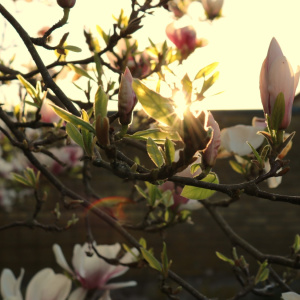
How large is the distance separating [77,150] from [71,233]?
4.76m

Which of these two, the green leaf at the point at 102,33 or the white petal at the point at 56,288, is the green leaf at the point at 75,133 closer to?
the white petal at the point at 56,288

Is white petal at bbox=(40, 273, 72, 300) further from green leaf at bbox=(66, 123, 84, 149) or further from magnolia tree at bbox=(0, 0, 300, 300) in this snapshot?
green leaf at bbox=(66, 123, 84, 149)

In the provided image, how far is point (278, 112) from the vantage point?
2.37ft

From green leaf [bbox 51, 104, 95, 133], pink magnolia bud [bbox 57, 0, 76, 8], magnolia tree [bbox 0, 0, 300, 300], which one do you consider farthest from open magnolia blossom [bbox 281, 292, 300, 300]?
pink magnolia bud [bbox 57, 0, 76, 8]

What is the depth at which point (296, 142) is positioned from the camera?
7.33 meters

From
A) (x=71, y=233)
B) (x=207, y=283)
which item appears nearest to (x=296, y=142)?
(x=207, y=283)

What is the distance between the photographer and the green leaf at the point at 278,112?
0.71 metres

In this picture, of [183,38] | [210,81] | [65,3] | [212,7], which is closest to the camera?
[65,3]

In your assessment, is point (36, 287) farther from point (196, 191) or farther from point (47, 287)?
point (196, 191)

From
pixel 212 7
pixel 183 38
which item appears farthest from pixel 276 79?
pixel 212 7

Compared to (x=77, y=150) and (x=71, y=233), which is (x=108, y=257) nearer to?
(x=77, y=150)

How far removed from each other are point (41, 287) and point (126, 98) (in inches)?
25.9

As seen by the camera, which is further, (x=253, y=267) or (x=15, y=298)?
(x=253, y=267)

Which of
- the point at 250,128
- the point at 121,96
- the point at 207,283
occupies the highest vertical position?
the point at 121,96
